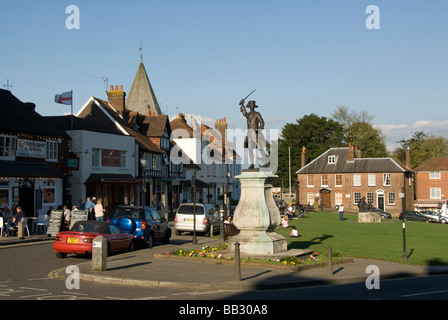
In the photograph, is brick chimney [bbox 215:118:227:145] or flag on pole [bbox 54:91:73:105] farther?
brick chimney [bbox 215:118:227:145]

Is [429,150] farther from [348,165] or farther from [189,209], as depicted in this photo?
[189,209]

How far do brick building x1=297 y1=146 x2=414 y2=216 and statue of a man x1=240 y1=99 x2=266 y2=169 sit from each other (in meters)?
56.8

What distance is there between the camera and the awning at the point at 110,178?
40281mm

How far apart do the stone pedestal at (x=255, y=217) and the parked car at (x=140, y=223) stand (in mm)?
5736

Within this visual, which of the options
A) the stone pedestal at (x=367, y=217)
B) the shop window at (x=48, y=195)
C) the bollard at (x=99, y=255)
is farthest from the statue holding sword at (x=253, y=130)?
the stone pedestal at (x=367, y=217)

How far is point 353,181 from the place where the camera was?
77.4 m

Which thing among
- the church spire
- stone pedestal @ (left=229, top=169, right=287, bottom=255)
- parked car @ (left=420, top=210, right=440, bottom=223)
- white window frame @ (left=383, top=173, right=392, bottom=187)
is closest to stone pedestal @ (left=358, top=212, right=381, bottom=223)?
parked car @ (left=420, top=210, right=440, bottom=223)

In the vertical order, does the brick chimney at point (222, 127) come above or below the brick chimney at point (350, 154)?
above

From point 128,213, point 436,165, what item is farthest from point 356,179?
point 128,213

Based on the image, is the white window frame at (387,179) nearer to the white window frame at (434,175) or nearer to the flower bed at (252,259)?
the white window frame at (434,175)

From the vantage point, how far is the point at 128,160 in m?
46.2

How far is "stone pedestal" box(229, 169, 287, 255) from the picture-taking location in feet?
59.3

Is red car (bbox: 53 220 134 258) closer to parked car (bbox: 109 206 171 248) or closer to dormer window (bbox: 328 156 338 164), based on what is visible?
parked car (bbox: 109 206 171 248)
